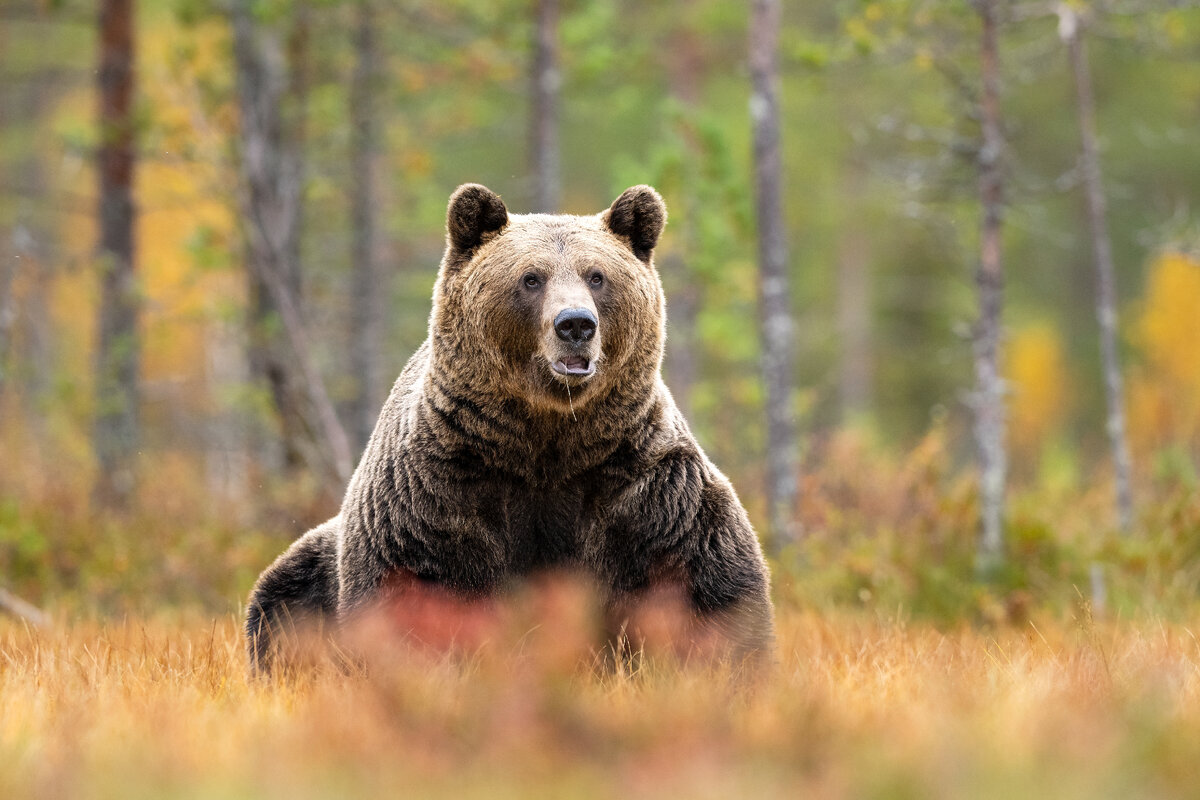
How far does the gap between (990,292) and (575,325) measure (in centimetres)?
384

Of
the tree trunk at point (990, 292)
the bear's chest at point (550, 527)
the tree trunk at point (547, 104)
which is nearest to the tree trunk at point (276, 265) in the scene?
the tree trunk at point (547, 104)

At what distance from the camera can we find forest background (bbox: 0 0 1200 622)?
23.7 ft

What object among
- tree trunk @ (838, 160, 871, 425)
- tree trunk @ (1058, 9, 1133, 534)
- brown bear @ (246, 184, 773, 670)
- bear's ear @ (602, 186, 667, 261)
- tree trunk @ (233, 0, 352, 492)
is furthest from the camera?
tree trunk @ (838, 160, 871, 425)

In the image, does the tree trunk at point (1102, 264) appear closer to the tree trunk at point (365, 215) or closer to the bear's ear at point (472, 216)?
Result: the bear's ear at point (472, 216)

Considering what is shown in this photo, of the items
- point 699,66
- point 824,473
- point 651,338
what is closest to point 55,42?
point 699,66

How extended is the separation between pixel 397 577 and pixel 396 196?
17881 millimetres

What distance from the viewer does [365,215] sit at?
46.9ft

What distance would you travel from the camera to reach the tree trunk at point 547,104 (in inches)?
461

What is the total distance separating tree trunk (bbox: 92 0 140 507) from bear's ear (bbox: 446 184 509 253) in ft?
24.7

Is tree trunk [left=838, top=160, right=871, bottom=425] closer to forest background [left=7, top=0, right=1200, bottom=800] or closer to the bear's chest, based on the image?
forest background [left=7, top=0, right=1200, bottom=800]

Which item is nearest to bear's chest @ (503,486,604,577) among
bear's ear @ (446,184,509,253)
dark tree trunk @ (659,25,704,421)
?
bear's ear @ (446,184,509,253)

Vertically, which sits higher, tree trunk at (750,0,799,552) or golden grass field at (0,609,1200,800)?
tree trunk at (750,0,799,552)

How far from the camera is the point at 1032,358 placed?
29.0 meters

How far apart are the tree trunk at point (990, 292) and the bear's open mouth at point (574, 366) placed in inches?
145
